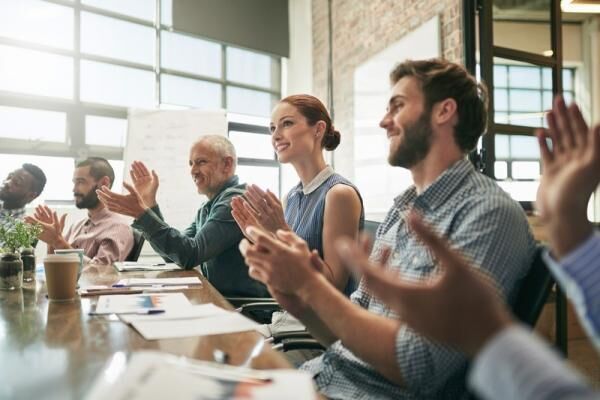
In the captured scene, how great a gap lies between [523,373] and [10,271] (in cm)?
164

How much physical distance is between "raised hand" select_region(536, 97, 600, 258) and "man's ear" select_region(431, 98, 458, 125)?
52cm

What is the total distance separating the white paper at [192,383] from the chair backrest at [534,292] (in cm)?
47

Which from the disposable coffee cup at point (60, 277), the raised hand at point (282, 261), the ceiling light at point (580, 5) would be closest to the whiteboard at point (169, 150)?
the disposable coffee cup at point (60, 277)

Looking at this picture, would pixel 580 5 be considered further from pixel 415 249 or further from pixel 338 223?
pixel 415 249

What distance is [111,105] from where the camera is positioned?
5.05 meters

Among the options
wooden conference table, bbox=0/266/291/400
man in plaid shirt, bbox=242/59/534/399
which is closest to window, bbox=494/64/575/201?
man in plaid shirt, bbox=242/59/534/399

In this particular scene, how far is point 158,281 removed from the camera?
1.75 metres

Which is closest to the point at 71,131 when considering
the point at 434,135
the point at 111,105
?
the point at 111,105

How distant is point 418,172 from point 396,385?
1.84ft

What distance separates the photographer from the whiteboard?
180 inches

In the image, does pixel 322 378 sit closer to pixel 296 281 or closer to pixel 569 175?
pixel 296 281

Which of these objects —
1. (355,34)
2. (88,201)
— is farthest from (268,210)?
(355,34)

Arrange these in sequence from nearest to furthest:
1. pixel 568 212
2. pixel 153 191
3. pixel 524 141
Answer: pixel 568 212 < pixel 153 191 < pixel 524 141

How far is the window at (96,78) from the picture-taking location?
15.1ft
